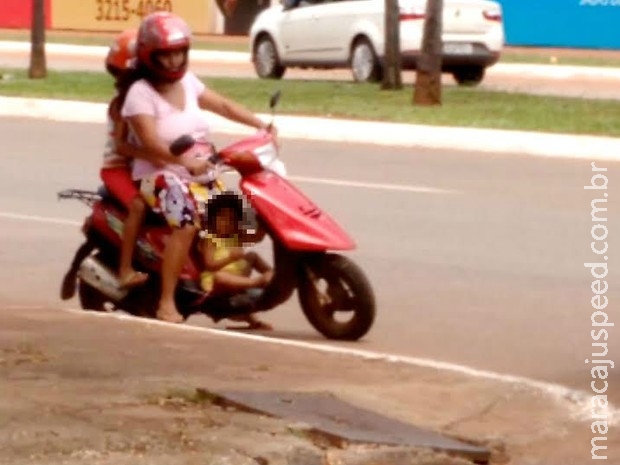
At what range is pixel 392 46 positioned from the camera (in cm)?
2667

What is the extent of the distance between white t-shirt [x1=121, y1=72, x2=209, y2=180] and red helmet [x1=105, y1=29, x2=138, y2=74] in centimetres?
19

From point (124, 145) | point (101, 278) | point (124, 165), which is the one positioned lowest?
point (101, 278)

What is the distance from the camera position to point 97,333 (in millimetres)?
9172

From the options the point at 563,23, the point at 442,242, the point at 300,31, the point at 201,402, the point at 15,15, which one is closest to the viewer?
the point at 201,402

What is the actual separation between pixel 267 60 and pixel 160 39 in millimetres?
22622

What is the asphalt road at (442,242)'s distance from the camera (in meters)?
9.92

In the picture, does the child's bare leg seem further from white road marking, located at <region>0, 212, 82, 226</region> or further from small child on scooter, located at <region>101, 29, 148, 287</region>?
white road marking, located at <region>0, 212, 82, 226</region>

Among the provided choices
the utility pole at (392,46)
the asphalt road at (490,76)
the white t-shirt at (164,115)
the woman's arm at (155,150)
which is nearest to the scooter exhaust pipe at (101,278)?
the white t-shirt at (164,115)

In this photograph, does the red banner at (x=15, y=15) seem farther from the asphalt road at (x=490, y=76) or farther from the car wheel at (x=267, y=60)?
the car wheel at (x=267, y=60)

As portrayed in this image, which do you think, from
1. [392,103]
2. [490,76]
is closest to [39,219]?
[392,103]

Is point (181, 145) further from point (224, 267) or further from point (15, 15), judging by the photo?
point (15, 15)

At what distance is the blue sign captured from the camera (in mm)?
41328

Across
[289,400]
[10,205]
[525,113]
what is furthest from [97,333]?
[525,113]

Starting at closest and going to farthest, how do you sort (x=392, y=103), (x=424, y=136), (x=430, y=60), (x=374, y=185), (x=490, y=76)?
1. (x=374, y=185)
2. (x=424, y=136)
3. (x=430, y=60)
4. (x=392, y=103)
5. (x=490, y=76)
